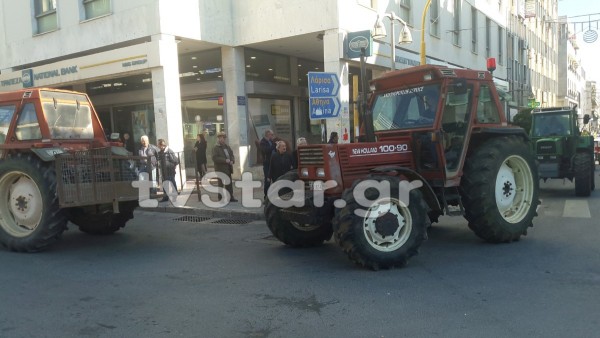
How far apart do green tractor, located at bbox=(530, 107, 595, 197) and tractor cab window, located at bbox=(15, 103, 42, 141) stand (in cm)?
982

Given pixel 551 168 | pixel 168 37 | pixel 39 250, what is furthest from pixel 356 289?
pixel 168 37

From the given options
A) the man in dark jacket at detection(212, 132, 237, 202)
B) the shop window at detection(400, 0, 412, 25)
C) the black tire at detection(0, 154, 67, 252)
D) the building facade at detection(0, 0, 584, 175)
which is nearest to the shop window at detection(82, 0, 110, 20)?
the building facade at detection(0, 0, 584, 175)

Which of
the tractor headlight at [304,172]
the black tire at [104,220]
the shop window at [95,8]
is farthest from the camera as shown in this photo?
the shop window at [95,8]

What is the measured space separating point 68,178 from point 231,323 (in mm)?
3657

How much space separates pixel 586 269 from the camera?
5449 millimetres

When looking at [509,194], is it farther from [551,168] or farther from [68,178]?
[68,178]

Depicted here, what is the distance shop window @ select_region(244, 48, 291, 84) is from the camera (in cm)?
1644

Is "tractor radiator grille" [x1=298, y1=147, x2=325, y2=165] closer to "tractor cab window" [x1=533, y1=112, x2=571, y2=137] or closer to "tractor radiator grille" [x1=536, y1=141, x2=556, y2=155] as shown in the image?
"tractor radiator grille" [x1=536, y1=141, x2=556, y2=155]

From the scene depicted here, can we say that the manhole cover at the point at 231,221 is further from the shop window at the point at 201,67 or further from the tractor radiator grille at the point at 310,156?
the shop window at the point at 201,67

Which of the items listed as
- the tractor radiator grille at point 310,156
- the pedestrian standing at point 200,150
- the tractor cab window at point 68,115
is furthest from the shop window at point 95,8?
the tractor radiator grille at point 310,156

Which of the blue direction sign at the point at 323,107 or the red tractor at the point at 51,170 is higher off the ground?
the blue direction sign at the point at 323,107

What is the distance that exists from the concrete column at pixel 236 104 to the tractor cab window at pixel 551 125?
8.43 metres

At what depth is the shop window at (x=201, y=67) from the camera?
1628 centimetres

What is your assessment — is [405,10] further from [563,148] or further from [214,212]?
[214,212]
